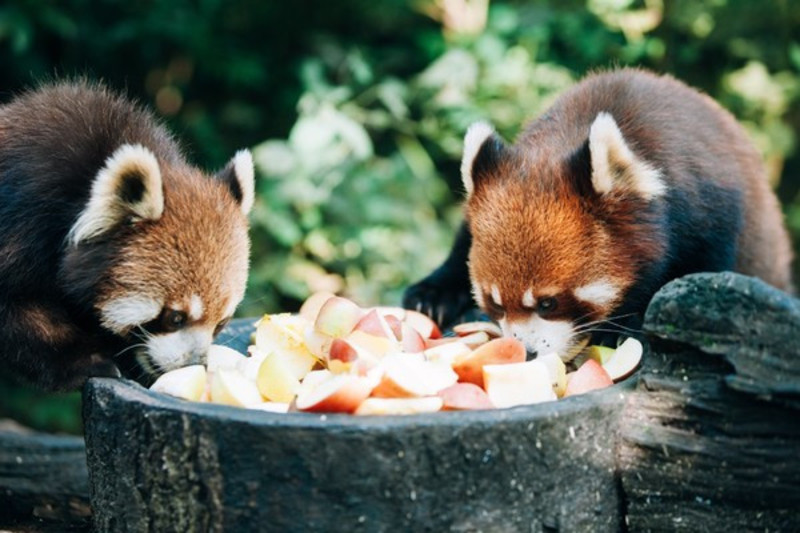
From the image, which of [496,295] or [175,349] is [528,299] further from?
[175,349]

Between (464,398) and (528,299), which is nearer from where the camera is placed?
(464,398)

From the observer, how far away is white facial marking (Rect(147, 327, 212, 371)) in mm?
2865

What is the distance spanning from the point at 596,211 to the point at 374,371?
90 centimetres

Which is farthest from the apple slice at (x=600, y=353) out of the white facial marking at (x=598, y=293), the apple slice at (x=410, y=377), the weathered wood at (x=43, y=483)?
the weathered wood at (x=43, y=483)

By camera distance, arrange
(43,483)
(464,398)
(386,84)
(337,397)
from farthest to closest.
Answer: (386,84) → (43,483) → (464,398) → (337,397)

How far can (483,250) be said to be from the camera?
2.96 meters

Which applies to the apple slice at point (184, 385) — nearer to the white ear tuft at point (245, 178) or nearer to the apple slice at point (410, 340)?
the apple slice at point (410, 340)

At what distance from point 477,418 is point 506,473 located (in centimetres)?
14

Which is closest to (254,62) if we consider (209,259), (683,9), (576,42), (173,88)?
(173,88)

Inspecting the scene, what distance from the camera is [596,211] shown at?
112 inches

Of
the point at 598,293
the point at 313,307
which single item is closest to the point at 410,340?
the point at 313,307

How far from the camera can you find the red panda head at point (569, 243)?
9.21 feet

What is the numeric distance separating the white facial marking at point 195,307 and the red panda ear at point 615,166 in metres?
1.17

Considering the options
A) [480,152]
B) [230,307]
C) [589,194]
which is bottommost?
[230,307]
